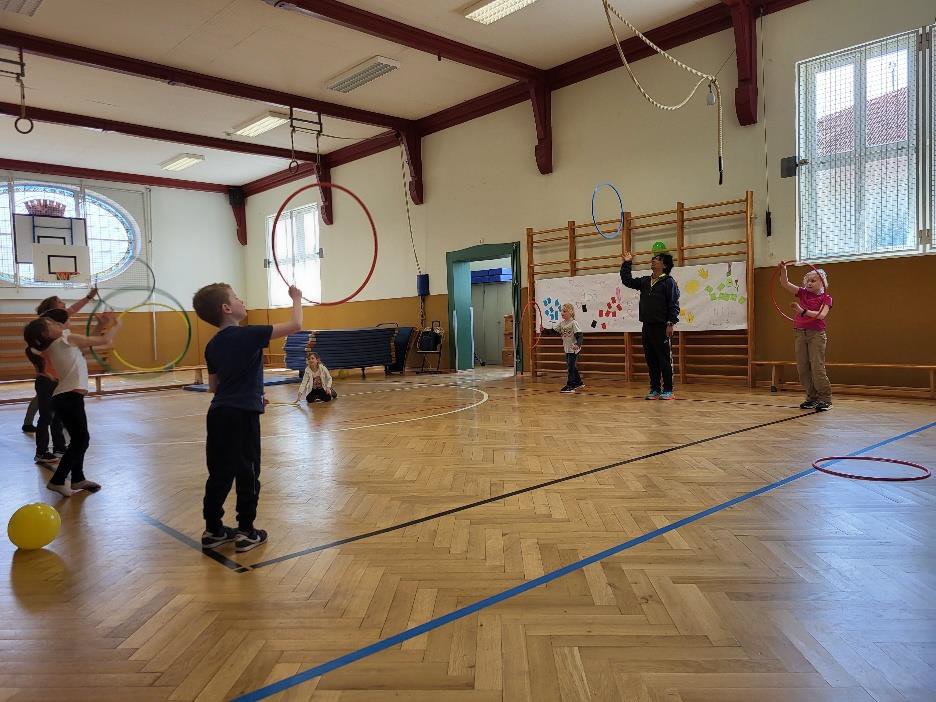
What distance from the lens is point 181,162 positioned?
13.2m

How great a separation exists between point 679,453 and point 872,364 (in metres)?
3.66

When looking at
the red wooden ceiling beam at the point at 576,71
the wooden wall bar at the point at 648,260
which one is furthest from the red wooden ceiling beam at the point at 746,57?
the wooden wall bar at the point at 648,260

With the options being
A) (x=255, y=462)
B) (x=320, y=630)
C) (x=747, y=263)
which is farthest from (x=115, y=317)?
(x=747, y=263)

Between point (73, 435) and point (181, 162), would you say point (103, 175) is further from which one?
point (73, 435)

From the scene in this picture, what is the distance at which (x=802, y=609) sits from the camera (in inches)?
75.0

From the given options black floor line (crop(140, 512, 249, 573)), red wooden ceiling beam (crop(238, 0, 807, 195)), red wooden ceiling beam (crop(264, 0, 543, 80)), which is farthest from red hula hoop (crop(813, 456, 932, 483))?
red wooden ceiling beam (crop(264, 0, 543, 80))

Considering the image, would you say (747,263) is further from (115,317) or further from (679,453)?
(115,317)

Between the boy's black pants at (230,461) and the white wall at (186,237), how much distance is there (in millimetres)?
12987

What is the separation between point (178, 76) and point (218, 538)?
8.13m

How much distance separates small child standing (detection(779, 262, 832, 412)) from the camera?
18.5ft

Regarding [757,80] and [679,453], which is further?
[757,80]

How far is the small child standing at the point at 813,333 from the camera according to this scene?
5.63 metres

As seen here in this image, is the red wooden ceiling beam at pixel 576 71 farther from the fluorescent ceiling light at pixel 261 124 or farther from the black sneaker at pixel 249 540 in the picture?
the black sneaker at pixel 249 540

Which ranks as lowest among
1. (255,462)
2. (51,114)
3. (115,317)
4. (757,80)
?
(255,462)
